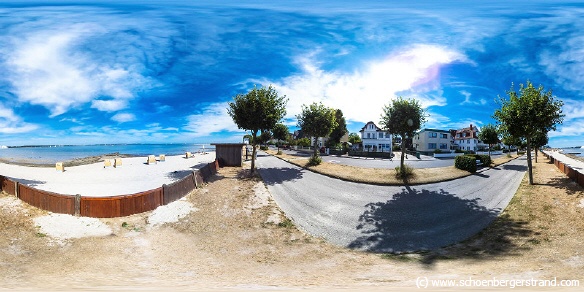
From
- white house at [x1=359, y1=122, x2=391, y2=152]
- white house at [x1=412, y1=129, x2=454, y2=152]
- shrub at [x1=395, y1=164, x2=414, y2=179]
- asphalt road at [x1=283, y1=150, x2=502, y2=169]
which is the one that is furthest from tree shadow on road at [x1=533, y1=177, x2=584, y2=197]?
white house at [x1=412, y1=129, x2=454, y2=152]

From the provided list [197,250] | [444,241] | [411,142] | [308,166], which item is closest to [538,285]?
[444,241]

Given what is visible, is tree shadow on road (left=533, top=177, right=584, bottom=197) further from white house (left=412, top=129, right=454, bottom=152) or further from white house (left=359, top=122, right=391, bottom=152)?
white house (left=412, top=129, right=454, bottom=152)

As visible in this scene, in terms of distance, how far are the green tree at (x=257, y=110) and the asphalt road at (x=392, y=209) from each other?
24.1 feet

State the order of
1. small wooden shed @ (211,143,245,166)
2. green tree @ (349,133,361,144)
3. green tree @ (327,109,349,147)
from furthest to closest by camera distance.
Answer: green tree @ (349,133,361,144) → green tree @ (327,109,349,147) → small wooden shed @ (211,143,245,166)

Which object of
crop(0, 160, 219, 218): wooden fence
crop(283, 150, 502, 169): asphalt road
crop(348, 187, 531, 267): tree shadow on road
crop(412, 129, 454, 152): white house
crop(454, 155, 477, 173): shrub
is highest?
crop(412, 129, 454, 152): white house

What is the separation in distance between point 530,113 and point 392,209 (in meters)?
13.0

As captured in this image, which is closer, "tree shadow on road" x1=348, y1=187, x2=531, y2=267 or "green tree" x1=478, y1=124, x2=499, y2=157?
"tree shadow on road" x1=348, y1=187, x2=531, y2=267

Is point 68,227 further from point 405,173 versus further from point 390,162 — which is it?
point 390,162

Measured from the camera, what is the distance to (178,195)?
16.5m

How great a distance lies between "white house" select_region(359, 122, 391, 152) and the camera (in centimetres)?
7200

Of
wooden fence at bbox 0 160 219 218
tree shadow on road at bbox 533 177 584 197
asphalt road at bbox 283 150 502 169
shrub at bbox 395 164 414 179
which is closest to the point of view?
wooden fence at bbox 0 160 219 218

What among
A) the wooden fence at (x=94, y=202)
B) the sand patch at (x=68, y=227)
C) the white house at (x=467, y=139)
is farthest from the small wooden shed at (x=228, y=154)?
the white house at (x=467, y=139)

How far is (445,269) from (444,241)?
323 cm

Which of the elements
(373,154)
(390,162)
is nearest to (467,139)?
(373,154)
